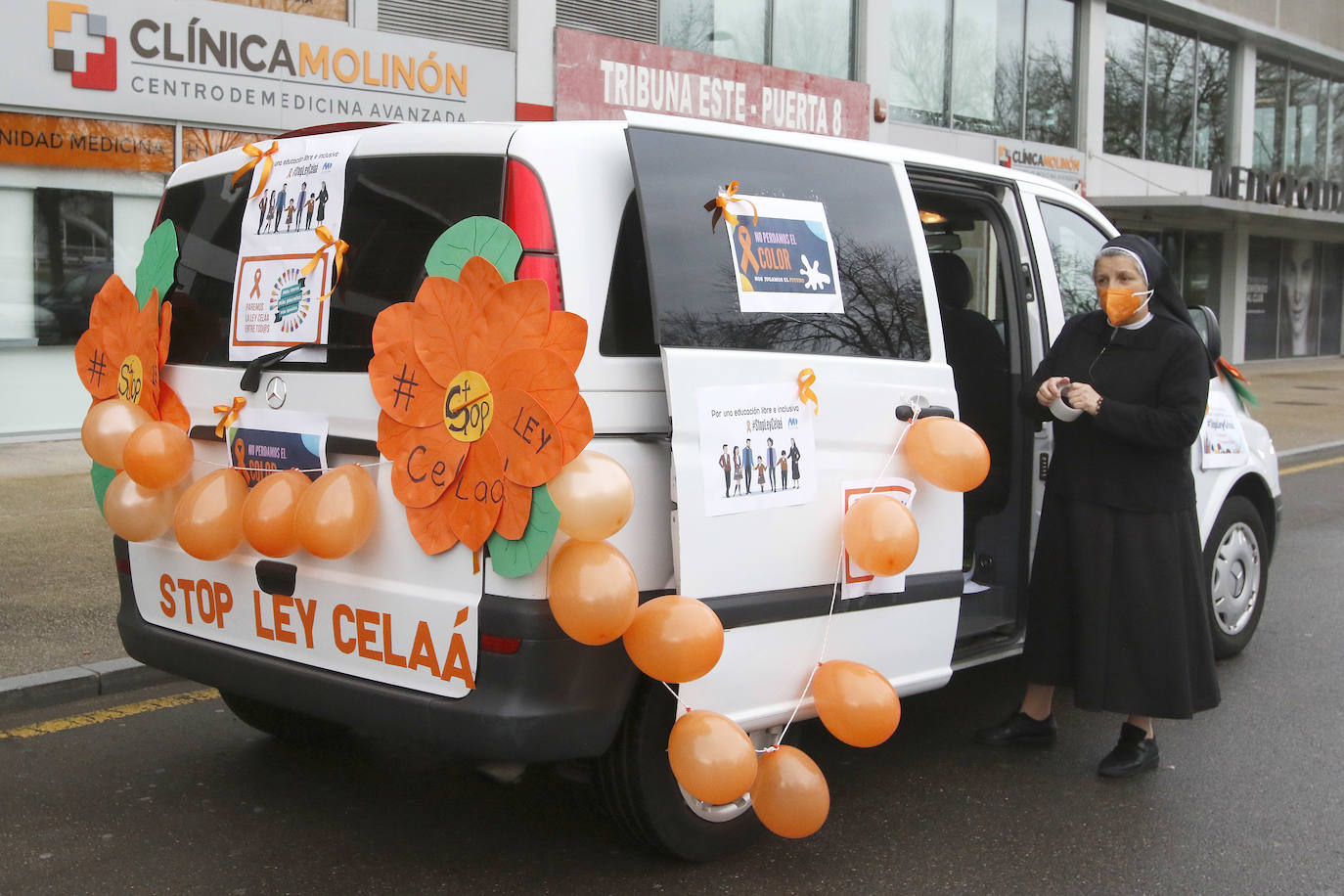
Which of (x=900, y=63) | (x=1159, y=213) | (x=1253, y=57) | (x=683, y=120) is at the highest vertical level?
(x=1253, y=57)

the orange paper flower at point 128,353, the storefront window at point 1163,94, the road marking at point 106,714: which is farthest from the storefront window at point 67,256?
the storefront window at point 1163,94

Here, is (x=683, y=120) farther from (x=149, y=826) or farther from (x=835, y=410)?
(x=149, y=826)

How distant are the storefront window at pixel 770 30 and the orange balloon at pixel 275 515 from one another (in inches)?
489

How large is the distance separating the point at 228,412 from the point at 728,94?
494 inches

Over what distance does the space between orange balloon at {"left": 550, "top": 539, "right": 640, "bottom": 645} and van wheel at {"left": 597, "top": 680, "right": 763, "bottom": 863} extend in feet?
1.27

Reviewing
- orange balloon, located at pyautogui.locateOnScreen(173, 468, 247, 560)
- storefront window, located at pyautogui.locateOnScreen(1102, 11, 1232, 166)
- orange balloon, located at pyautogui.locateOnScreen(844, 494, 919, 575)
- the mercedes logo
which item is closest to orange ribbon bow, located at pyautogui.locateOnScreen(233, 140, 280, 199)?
the mercedes logo

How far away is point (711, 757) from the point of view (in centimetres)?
320

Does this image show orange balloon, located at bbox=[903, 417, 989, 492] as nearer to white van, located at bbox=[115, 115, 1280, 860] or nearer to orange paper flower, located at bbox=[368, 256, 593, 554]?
white van, located at bbox=[115, 115, 1280, 860]

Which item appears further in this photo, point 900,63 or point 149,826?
point 900,63

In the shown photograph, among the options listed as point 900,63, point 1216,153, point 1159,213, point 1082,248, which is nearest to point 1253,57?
point 1216,153

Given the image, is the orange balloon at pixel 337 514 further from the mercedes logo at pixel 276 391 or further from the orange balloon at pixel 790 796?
the orange balloon at pixel 790 796

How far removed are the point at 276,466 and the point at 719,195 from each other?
1378 millimetres

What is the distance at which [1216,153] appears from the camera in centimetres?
2575

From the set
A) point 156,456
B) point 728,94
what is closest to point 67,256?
point 728,94
